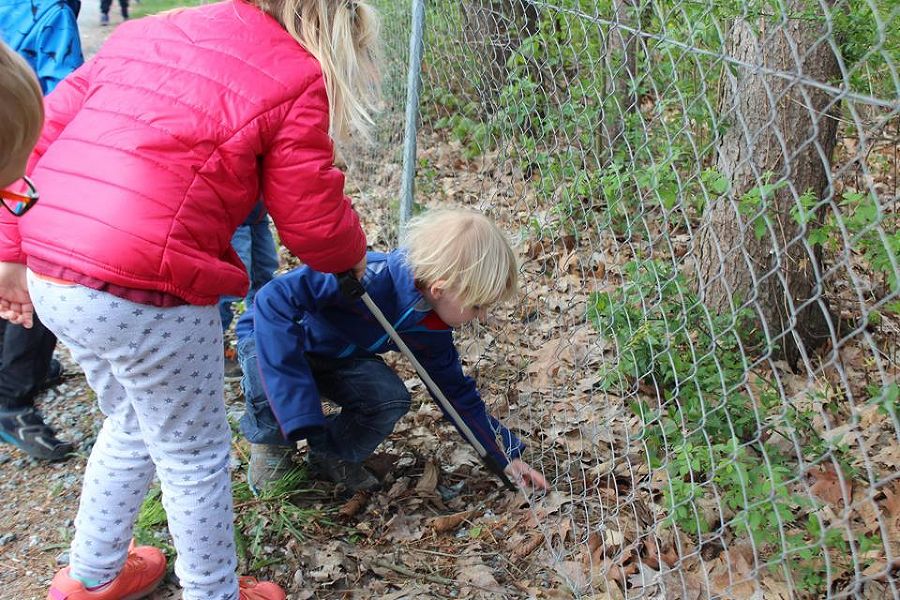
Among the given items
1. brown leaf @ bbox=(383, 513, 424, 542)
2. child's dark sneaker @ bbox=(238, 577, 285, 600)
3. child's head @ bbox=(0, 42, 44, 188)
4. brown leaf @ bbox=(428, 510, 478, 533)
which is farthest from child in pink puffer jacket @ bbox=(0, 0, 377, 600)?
brown leaf @ bbox=(428, 510, 478, 533)

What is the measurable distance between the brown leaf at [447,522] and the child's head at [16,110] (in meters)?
2.03

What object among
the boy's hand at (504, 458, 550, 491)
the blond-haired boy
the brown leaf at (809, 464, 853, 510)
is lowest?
the boy's hand at (504, 458, 550, 491)

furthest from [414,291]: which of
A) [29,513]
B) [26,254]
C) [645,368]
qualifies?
[29,513]

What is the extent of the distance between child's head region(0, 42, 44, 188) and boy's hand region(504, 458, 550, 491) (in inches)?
78.4

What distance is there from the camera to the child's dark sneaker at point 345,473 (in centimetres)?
323

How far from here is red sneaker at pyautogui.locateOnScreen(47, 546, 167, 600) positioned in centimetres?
246

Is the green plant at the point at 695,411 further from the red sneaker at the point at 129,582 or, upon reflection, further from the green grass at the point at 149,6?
the green grass at the point at 149,6

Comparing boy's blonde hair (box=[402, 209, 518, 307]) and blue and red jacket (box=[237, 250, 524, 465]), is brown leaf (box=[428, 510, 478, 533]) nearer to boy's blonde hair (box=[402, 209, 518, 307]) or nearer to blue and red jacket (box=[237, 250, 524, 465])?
blue and red jacket (box=[237, 250, 524, 465])

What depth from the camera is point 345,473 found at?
3246 millimetres

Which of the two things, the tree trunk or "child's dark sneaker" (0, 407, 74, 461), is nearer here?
the tree trunk

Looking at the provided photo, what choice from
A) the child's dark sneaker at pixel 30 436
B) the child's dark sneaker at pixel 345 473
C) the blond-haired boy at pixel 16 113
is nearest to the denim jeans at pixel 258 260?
the child's dark sneaker at pixel 30 436

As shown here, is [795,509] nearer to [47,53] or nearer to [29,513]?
[29,513]

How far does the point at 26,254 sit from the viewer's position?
6.90 feet

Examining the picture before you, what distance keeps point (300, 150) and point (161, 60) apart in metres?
0.41
